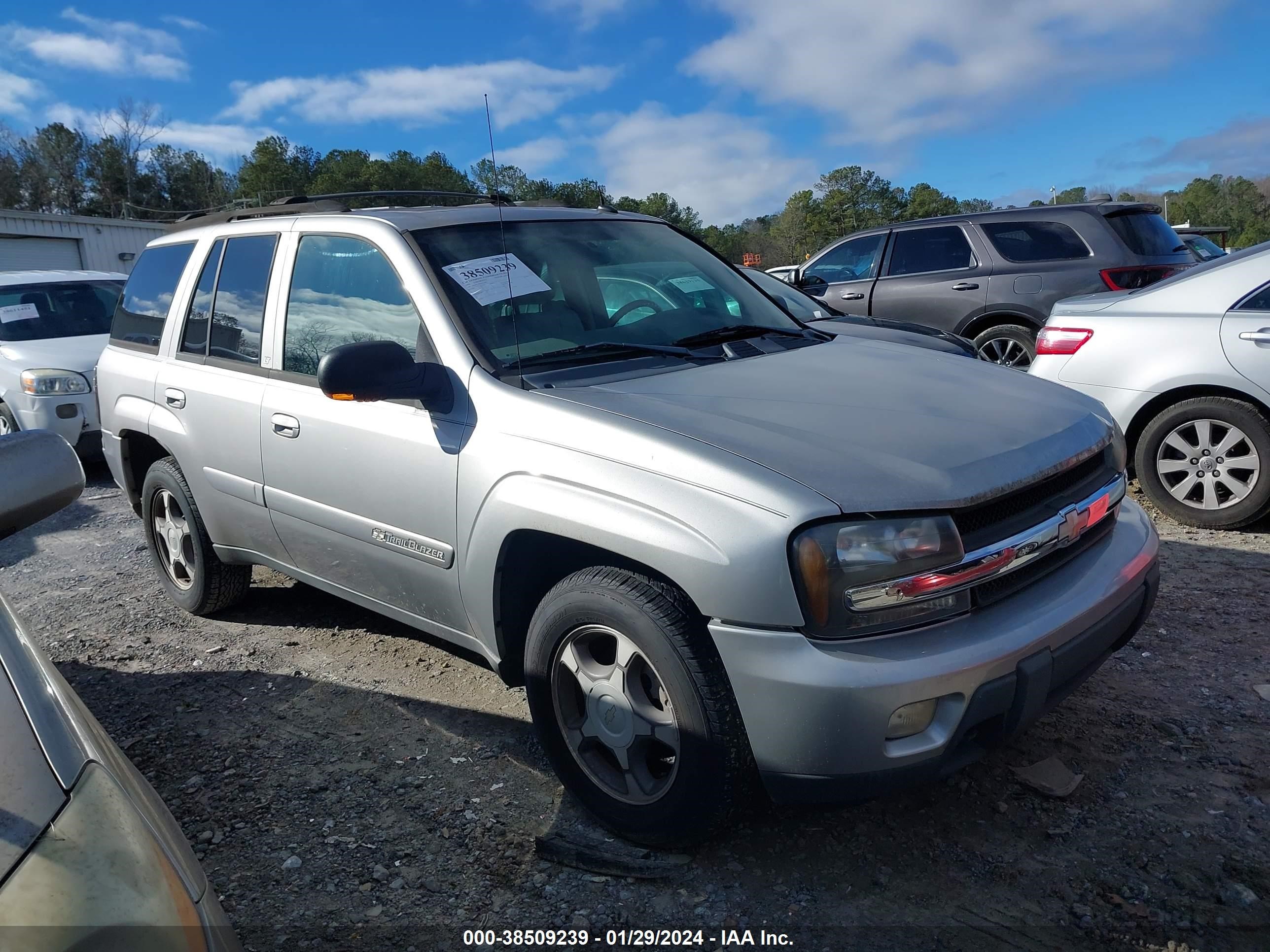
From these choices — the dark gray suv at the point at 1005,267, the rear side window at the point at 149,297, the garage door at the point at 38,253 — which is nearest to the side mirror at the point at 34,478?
the rear side window at the point at 149,297

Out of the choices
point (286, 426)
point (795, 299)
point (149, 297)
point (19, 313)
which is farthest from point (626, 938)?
point (19, 313)

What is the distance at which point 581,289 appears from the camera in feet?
11.2

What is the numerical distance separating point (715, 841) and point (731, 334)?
1732 millimetres

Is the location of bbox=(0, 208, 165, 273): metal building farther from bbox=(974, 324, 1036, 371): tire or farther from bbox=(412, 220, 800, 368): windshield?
bbox=(412, 220, 800, 368): windshield

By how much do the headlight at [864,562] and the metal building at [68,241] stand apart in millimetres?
23531

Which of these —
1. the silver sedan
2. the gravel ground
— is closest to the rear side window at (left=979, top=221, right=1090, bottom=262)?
the silver sedan

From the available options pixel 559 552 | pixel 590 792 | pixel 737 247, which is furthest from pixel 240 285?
pixel 737 247

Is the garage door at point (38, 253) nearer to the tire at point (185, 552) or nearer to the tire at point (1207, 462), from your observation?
the tire at point (185, 552)

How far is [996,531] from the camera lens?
2371mm

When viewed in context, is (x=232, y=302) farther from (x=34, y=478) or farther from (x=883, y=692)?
(x=883, y=692)

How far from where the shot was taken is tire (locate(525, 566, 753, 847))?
232cm

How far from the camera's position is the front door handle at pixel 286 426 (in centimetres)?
345

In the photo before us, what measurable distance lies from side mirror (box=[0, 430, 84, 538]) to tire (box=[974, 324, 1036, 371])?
745cm

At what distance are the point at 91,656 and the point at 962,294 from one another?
284 inches
